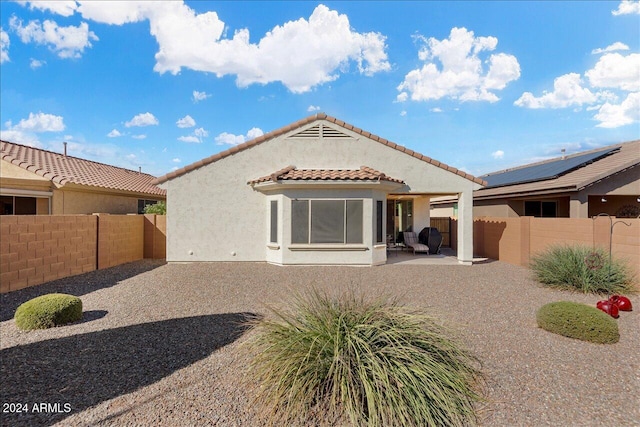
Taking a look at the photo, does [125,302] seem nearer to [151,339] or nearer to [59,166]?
[151,339]

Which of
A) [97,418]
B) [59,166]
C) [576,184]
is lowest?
[97,418]

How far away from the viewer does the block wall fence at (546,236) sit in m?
9.38

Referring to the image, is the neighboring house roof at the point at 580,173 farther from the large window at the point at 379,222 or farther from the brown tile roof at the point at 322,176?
the large window at the point at 379,222

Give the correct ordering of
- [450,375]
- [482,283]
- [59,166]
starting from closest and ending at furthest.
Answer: [450,375]
[482,283]
[59,166]

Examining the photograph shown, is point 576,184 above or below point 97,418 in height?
above

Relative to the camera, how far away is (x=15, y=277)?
29.5 ft

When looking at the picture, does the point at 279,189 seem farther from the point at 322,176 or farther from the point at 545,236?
the point at 545,236

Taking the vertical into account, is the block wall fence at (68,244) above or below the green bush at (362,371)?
above

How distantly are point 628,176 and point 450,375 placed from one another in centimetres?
1742

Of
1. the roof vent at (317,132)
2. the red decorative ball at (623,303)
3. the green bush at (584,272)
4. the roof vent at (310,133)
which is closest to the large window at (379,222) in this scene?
the roof vent at (317,132)

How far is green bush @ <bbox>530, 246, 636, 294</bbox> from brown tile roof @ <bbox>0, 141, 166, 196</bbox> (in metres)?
14.9

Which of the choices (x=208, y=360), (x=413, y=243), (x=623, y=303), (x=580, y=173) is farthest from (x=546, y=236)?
(x=208, y=360)

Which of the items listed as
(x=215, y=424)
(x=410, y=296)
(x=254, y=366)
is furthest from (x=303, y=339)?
(x=410, y=296)

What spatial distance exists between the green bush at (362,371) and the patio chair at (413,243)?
1203 centimetres
